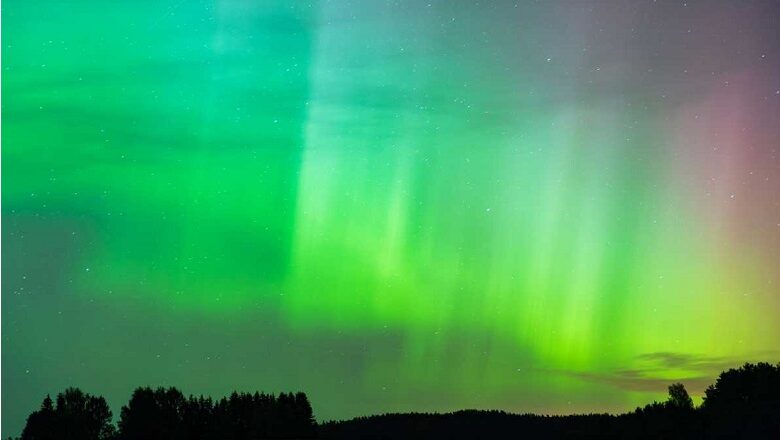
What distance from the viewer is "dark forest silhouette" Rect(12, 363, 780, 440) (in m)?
142

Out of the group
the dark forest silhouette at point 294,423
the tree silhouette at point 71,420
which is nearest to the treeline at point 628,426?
the dark forest silhouette at point 294,423

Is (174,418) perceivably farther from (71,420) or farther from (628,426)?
(628,426)

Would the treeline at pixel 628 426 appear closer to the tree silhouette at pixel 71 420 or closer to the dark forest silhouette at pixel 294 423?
the dark forest silhouette at pixel 294 423

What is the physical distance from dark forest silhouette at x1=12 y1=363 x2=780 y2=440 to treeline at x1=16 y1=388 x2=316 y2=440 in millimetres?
156

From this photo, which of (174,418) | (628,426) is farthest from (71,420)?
(628,426)

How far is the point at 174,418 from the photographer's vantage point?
14588 cm

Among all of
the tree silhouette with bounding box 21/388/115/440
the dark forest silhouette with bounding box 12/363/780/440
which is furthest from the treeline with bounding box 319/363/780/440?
the tree silhouette with bounding box 21/388/115/440

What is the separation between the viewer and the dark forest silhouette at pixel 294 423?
141500 mm

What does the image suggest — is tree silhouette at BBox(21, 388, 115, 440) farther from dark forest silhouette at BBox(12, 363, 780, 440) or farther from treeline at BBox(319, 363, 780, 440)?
treeline at BBox(319, 363, 780, 440)

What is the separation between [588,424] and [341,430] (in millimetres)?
52960

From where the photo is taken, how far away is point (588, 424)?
189875 millimetres

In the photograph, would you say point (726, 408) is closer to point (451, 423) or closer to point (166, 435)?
point (451, 423)

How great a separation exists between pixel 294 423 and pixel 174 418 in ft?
64.8

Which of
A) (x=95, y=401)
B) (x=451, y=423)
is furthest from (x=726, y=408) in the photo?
(x=95, y=401)
